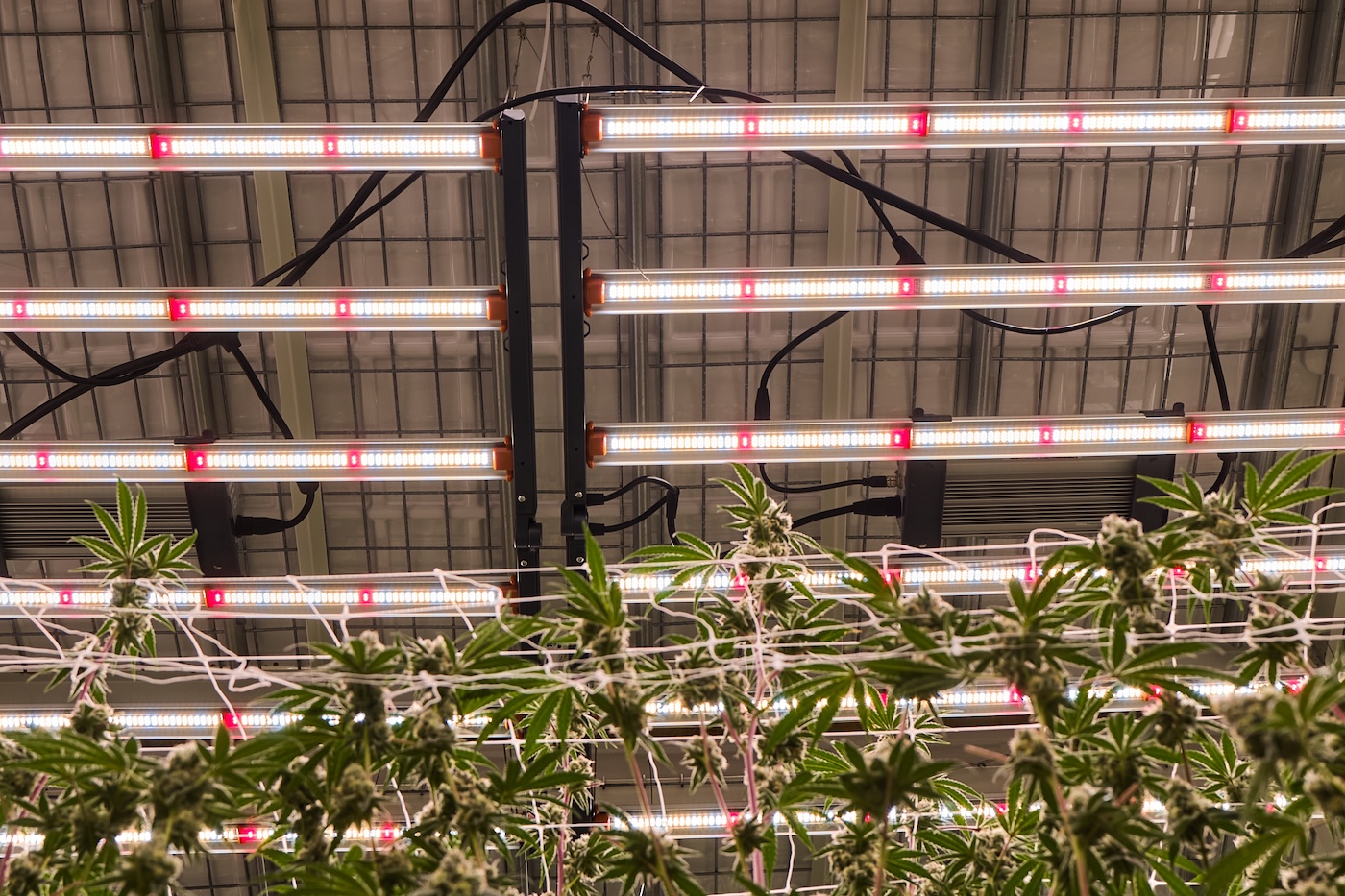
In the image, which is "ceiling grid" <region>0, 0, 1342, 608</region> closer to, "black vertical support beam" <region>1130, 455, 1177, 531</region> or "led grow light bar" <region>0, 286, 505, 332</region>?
"black vertical support beam" <region>1130, 455, 1177, 531</region>

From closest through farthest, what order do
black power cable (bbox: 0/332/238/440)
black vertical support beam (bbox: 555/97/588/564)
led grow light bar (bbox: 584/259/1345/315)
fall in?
black vertical support beam (bbox: 555/97/588/564) < led grow light bar (bbox: 584/259/1345/315) < black power cable (bbox: 0/332/238/440)

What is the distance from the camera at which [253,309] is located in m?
3.72

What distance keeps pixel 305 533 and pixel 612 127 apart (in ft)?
13.7

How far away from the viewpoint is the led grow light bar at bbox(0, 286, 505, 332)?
3.66 meters

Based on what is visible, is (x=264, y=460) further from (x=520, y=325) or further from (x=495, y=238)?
(x=495, y=238)

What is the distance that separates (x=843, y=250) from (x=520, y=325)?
9.65ft

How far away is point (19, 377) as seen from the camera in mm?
6195

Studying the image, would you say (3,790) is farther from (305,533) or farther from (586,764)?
(305,533)

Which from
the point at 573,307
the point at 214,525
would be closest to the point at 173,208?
the point at 214,525

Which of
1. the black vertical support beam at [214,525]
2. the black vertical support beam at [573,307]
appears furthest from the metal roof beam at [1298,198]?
the black vertical support beam at [214,525]

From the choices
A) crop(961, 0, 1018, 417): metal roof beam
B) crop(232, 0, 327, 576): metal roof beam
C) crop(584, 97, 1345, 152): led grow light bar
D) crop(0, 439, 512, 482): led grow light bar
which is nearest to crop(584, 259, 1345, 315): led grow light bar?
crop(584, 97, 1345, 152): led grow light bar

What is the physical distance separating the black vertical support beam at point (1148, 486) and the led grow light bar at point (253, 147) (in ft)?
11.1

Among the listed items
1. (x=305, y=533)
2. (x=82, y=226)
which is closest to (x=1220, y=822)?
(x=305, y=533)

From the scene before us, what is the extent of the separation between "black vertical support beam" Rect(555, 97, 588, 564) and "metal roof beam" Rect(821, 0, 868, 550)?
2.64m
